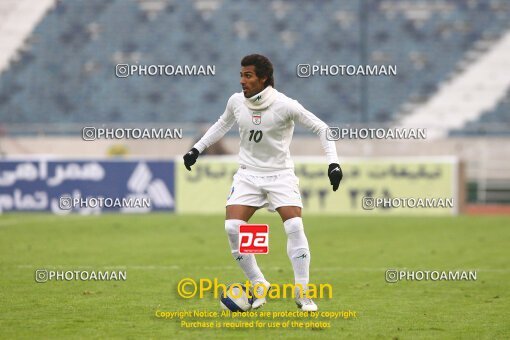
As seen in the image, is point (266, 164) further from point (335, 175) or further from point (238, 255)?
point (238, 255)

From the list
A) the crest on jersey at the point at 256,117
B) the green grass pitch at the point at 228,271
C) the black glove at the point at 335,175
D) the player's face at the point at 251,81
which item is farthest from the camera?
the crest on jersey at the point at 256,117

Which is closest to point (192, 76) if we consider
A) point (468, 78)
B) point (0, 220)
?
point (468, 78)

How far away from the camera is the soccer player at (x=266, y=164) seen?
8492 millimetres

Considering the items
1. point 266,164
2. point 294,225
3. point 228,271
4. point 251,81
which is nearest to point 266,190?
point 266,164

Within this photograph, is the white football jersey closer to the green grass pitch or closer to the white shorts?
the white shorts

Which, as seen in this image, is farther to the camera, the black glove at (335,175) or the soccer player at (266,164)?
the soccer player at (266,164)

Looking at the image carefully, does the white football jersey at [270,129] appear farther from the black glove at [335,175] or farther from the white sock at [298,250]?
the white sock at [298,250]

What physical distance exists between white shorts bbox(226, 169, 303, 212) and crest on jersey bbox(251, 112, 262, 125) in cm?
45

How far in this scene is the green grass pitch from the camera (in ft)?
25.6

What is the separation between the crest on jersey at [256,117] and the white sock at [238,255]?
841 mm

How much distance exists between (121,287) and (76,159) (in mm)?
12045

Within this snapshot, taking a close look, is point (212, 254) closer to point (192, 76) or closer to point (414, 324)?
point (414, 324)

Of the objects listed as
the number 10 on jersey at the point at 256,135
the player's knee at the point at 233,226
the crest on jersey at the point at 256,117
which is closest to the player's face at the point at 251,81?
the crest on jersey at the point at 256,117

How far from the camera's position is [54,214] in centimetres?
2147
